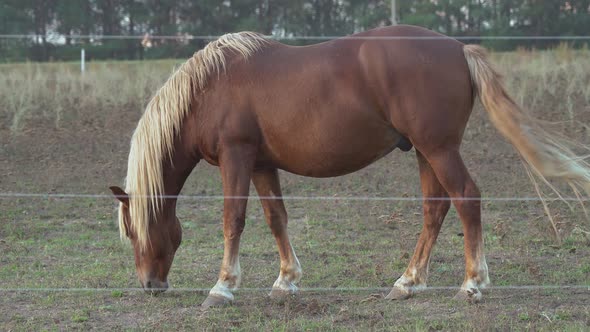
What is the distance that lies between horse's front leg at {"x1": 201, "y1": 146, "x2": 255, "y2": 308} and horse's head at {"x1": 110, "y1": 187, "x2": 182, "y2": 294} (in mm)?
458

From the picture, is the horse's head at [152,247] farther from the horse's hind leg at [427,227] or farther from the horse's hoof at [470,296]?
the horse's hoof at [470,296]

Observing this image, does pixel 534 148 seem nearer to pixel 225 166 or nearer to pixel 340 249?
pixel 225 166

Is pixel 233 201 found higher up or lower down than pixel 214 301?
higher up

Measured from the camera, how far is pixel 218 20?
22906 mm

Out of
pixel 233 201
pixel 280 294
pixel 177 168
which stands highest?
pixel 177 168

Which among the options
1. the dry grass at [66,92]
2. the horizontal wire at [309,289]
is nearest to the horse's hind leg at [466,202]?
the horizontal wire at [309,289]

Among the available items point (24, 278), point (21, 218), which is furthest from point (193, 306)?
point (21, 218)

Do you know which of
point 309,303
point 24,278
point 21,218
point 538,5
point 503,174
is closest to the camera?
point 309,303

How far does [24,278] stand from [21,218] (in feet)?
8.68

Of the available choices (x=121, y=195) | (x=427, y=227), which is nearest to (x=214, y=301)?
(x=121, y=195)

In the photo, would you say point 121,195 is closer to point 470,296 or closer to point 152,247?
point 152,247

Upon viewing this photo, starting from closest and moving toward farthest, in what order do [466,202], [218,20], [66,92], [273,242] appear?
[466,202]
[273,242]
[66,92]
[218,20]

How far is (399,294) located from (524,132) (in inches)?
52.1

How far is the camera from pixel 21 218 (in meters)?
8.98
